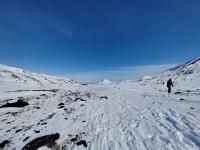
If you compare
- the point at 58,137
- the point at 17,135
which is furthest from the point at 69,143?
the point at 17,135

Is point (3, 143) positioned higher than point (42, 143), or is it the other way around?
point (42, 143)

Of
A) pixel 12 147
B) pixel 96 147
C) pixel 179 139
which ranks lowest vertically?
pixel 12 147

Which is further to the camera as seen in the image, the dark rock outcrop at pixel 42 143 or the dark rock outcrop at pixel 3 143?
the dark rock outcrop at pixel 3 143

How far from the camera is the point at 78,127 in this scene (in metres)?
11.8

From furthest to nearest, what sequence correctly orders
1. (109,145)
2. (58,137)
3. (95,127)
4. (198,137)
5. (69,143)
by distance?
(95,127) < (58,137) < (69,143) < (109,145) < (198,137)

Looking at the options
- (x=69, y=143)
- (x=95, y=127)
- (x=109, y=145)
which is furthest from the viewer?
(x=95, y=127)

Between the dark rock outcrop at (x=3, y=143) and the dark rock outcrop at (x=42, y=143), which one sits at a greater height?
the dark rock outcrop at (x=42, y=143)

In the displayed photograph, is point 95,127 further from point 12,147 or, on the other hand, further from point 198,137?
point 198,137

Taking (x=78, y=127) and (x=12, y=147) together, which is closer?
(x=12, y=147)

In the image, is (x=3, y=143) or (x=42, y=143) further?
(x=3, y=143)

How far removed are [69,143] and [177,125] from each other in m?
5.70

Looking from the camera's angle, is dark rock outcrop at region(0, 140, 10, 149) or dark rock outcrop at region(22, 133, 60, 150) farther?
dark rock outcrop at region(0, 140, 10, 149)

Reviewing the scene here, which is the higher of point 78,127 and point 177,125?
point 177,125

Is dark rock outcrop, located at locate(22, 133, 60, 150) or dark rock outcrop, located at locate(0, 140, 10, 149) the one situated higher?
dark rock outcrop, located at locate(22, 133, 60, 150)
